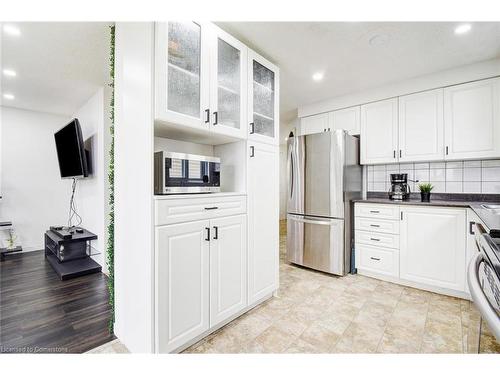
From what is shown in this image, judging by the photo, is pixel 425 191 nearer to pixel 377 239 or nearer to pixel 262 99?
pixel 377 239

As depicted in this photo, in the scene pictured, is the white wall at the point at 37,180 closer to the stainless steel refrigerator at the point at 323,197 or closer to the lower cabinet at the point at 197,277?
the lower cabinet at the point at 197,277

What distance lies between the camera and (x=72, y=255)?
3.25m

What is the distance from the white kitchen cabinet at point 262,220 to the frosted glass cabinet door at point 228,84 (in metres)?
0.26

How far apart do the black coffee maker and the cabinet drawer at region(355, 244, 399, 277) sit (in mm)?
684

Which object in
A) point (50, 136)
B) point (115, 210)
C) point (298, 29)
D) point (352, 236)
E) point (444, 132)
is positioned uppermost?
point (298, 29)

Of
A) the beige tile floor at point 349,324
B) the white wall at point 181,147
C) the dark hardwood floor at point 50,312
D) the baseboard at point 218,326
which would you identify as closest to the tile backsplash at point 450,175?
the beige tile floor at point 349,324

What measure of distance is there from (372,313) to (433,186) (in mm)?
1855

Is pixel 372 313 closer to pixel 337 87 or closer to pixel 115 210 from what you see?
pixel 115 210

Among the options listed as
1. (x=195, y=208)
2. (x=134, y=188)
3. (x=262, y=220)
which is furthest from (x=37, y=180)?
(x=262, y=220)

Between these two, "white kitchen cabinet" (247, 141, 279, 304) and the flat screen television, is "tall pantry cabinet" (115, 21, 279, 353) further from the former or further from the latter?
the flat screen television

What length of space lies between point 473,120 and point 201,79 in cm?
283

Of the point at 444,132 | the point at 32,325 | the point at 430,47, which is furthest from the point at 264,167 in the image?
the point at 32,325

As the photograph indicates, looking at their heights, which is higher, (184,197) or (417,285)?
(184,197)

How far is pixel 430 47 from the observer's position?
7.11ft
